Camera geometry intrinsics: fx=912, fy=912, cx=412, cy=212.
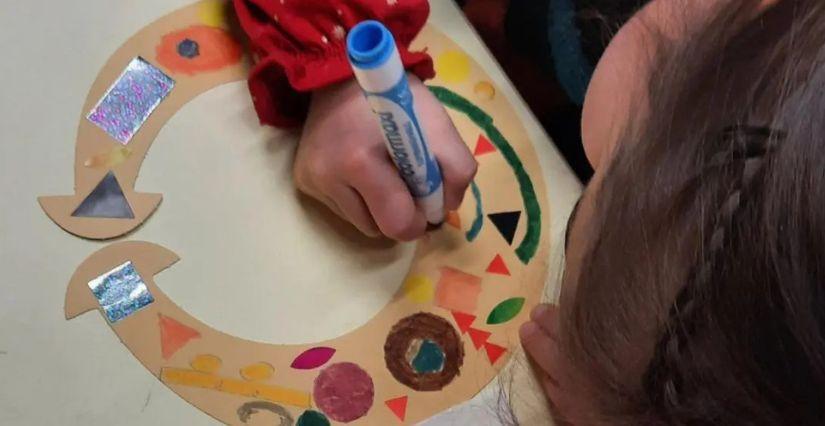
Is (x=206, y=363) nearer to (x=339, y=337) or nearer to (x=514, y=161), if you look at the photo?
(x=339, y=337)

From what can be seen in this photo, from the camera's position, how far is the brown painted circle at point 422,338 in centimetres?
59

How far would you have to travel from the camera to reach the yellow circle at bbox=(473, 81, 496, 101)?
65cm

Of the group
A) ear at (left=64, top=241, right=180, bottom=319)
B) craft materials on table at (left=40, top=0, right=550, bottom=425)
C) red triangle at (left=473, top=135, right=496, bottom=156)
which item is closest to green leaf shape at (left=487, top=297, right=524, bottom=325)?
craft materials on table at (left=40, top=0, right=550, bottom=425)

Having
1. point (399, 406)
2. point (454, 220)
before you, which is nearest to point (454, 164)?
point (454, 220)

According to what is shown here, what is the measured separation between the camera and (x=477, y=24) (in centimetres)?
90

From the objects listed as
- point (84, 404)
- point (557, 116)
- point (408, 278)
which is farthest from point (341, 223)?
point (557, 116)

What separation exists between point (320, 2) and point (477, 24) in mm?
319

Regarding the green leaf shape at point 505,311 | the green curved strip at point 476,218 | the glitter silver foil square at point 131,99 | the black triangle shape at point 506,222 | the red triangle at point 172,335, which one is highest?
the glitter silver foil square at point 131,99

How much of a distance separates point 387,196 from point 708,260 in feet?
0.80

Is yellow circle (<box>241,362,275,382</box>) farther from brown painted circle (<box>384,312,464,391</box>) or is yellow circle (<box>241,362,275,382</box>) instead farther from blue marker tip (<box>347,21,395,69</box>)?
blue marker tip (<box>347,21,395,69</box>)

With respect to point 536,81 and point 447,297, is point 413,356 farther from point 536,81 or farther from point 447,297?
point 536,81

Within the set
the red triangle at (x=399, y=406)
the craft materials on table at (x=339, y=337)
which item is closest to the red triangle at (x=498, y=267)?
the craft materials on table at (x=339, y=337)

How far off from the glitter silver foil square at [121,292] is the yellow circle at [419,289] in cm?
16

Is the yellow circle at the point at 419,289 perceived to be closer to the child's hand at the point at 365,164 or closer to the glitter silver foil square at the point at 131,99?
the child's hand at the point at 365,164
